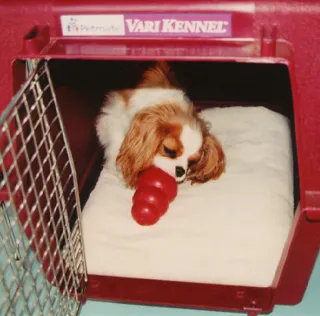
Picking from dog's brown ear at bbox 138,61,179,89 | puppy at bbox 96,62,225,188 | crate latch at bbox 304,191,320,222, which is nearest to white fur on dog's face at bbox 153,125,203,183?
puppy at bbox 96,62,225,188

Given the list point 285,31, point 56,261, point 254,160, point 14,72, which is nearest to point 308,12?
point 285,31

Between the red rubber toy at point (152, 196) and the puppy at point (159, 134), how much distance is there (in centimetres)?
6

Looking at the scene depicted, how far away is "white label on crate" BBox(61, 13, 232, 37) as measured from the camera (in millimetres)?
1101

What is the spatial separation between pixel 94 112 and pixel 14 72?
3.13 feet

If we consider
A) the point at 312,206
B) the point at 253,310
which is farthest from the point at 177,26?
the point at 253,310

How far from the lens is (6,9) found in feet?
3.78

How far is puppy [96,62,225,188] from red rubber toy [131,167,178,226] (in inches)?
2.2

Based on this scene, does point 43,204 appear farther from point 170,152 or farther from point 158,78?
point 158,78

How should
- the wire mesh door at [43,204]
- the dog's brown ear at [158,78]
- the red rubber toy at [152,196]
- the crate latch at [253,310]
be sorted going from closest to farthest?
the wire mesh door at [43,204], the crate latch at [253,310], the red rubber toy at [152,196], the dog's brown ear at [158,78]

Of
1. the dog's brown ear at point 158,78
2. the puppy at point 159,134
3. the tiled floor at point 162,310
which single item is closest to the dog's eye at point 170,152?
the puppy at point 159,134

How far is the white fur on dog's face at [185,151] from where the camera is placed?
1.68 metres

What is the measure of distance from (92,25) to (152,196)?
61cm

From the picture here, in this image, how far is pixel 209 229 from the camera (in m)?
1.53

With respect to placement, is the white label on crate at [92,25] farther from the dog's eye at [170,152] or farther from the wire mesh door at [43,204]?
the dog's eye at [170,152]
